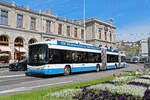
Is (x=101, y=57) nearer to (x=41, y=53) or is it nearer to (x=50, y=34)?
(x=41, y=53)

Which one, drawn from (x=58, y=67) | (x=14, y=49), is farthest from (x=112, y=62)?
(x=14, y=49)

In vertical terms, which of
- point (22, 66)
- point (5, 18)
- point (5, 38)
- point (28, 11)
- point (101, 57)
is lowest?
point (22, 66)

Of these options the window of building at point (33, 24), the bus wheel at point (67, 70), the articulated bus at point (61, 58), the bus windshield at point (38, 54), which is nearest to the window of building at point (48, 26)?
the window of building at point (33, 24)

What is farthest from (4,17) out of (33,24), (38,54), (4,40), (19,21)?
(38,54)

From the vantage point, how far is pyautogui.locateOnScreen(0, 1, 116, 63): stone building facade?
31891mm

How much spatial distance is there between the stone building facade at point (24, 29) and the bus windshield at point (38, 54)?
18705 millimetres

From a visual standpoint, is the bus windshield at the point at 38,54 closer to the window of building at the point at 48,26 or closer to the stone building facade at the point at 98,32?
the window of building at the point at 48,26

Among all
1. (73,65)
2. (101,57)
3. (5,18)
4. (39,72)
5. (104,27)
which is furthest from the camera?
(104,27)

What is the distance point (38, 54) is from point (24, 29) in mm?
25517

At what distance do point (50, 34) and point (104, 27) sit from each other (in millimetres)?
29548

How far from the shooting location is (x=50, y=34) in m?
41.4

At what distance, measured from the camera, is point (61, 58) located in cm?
1315

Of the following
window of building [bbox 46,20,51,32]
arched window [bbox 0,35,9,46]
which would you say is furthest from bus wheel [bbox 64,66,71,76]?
window of building [bbox 46,20,51,32]

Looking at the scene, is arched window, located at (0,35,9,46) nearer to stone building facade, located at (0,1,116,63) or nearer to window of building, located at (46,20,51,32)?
stone building facade, located at (0,1,116,63)
